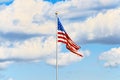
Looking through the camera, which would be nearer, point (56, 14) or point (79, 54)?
point (79, 54)

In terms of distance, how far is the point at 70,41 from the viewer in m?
39.6

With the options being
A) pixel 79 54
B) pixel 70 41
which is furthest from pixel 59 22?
pixel 79 54

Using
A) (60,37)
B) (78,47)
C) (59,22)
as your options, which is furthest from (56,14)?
(78,47)

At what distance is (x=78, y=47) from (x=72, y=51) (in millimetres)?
1339

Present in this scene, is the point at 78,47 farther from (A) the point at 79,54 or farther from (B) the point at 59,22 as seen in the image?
(B) the point at 59,22

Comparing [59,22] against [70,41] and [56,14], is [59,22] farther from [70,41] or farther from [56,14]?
[70,41]

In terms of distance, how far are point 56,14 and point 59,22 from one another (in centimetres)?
154

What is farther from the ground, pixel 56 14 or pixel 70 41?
pixel 56 14

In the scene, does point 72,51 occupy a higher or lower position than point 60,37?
lower

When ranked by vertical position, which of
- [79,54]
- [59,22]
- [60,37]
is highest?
[59,22]

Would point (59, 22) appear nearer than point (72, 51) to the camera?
No

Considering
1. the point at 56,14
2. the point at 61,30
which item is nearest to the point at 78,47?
the point at 61,30

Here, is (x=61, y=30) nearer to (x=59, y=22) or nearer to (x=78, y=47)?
(x=59, y=22)

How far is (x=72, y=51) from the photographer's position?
127ft
